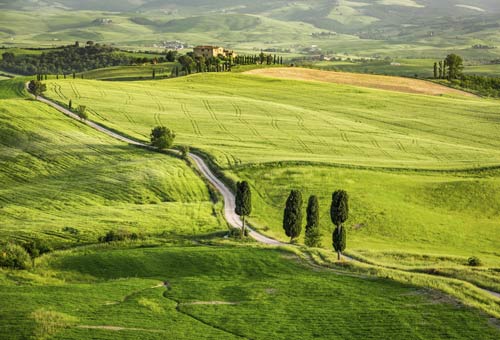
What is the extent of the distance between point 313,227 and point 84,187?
32.2 metres

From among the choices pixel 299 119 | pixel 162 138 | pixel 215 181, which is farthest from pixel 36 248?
pixel 299 119

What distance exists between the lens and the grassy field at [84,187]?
70625mm

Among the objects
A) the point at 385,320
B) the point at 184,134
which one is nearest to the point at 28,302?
the point at 385,320

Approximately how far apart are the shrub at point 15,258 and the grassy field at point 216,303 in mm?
1193

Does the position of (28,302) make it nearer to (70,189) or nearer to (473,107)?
(70,189)

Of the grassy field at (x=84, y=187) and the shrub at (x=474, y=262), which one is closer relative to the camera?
the shrub at (x=474, y=262)

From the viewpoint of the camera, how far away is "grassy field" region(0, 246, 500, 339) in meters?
39.0

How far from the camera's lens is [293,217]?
236ft

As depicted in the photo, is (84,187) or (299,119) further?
(299,119)

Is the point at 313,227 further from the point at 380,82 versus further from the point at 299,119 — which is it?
the point at 380,82

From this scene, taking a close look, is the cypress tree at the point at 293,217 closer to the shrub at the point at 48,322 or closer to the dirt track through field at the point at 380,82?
the shrub at the point at 48,322

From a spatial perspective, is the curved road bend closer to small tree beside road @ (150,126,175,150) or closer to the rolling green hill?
the rolling green hill

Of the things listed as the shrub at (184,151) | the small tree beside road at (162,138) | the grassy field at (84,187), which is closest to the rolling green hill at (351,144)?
the shrub at (184,151)

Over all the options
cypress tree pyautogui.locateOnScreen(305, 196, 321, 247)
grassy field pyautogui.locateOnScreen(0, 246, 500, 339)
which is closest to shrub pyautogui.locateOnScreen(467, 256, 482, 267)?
cypress tree pyautogui.locateOnScreen(305, 196, 321, 247)
